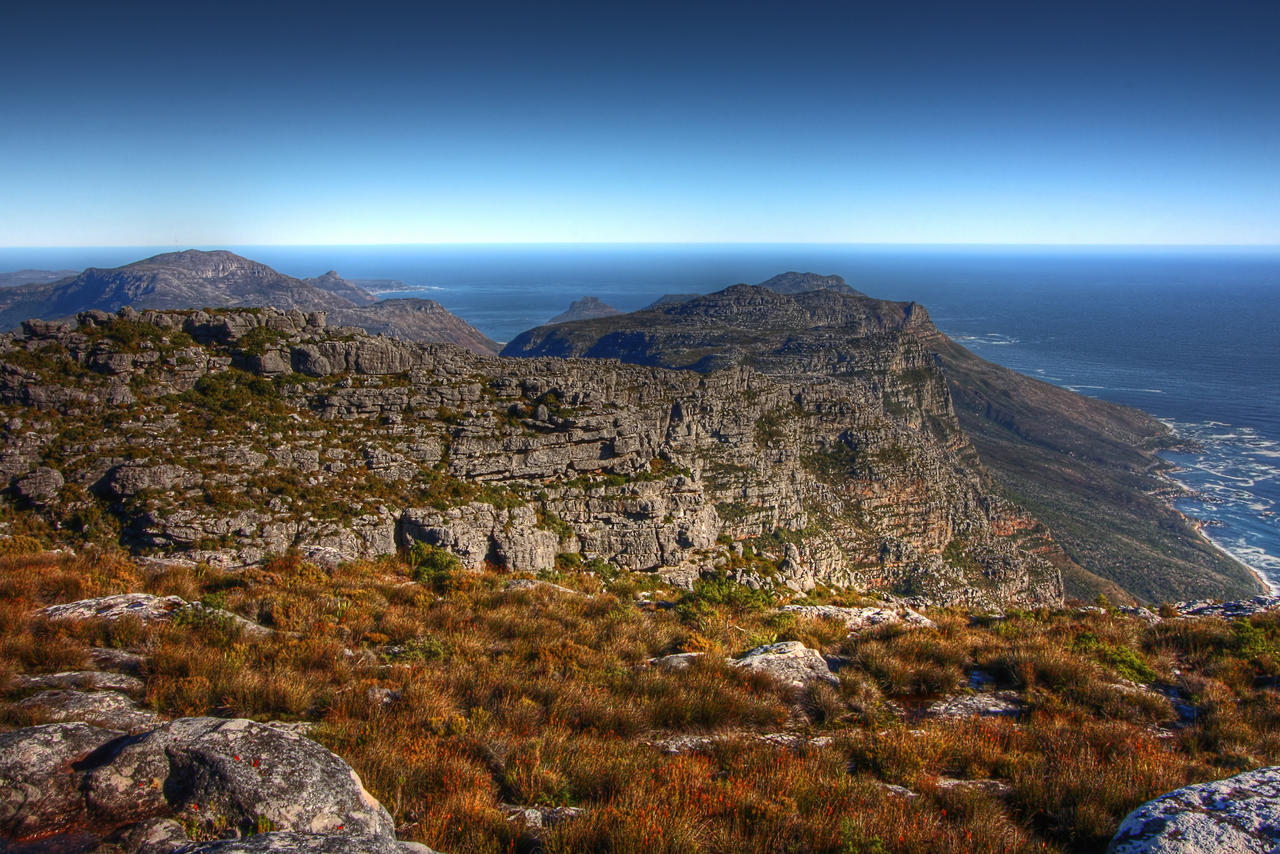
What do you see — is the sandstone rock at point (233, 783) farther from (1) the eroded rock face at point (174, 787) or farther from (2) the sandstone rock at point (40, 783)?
(2) the sandstone rock at point (40, 783)

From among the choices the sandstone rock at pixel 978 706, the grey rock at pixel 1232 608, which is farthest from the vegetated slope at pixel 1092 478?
the sandstone rock at pixel 978 706

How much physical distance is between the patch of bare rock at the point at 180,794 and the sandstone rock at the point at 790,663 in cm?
681

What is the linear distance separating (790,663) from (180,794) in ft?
→ 29.1

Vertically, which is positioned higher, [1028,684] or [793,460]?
[1028,684]

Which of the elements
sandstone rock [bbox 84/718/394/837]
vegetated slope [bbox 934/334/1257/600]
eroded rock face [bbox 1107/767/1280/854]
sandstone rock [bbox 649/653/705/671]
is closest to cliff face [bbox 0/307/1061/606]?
sandstone rock [bbox 649/653/705/671]

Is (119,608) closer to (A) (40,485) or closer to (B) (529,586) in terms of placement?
(B) (529,586)

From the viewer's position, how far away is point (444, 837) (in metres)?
5.21

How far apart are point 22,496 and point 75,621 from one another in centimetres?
1898

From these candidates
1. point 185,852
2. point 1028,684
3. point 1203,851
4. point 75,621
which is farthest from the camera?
point 1028,684

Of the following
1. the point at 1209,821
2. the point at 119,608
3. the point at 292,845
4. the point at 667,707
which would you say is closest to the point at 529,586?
the point at 667,707

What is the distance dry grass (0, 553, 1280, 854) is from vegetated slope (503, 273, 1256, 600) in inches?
3557

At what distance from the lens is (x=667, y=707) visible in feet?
27.5

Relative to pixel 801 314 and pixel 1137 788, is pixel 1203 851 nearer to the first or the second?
pixel 1137 788

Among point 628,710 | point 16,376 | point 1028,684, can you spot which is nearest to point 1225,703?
point 1028,684
